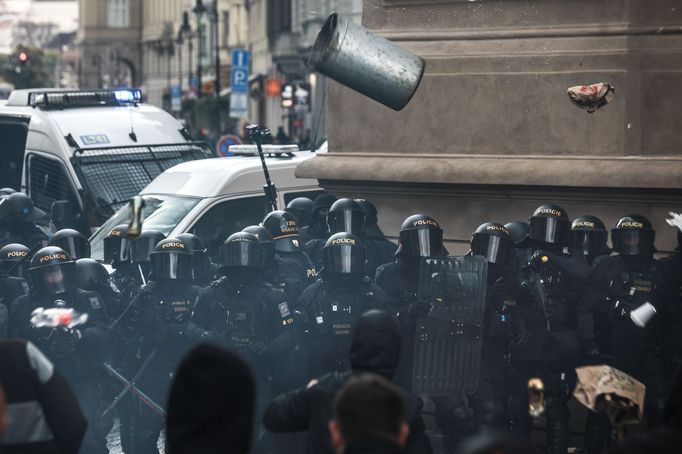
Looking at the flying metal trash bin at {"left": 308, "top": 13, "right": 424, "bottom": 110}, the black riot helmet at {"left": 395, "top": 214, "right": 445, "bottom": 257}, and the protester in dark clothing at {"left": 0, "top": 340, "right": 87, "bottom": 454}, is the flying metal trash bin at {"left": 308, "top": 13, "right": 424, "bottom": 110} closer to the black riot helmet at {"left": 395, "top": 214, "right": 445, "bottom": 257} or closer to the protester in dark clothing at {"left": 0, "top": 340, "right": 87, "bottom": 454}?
the black riot helmet at {"left": 395, "top": 214, "right": 445, "bottom": 257}

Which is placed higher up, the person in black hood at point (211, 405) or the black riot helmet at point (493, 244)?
the black riot helmet at point (493, 244)

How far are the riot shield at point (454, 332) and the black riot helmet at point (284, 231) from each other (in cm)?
201

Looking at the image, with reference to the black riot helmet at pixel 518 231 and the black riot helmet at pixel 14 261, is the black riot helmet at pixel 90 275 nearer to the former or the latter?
the black riot helmet at pixel 14 261

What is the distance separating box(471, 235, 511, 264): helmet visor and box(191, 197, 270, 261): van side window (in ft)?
9.36

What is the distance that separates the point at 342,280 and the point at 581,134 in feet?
6.87

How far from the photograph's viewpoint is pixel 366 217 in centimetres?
Result: 1005

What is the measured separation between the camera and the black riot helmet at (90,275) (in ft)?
A: 30.7

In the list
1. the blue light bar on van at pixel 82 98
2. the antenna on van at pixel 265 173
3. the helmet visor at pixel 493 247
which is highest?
the blue light bar on van at pixel 82 98

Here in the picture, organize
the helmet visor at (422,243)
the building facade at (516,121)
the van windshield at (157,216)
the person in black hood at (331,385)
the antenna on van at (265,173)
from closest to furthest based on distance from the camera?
the person in black hood at (331,385) → the helmet visor at (422,243) → the building facade at (516,121) → the van windshield at (157,216) → the antenna on van at (265,173)

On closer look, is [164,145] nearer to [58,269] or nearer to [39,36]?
[58,269]

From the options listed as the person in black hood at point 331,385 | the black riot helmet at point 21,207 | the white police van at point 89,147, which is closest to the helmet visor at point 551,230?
the person in black hood at point 331,385

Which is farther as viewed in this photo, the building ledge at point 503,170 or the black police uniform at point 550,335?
the building ledge at point 503,170

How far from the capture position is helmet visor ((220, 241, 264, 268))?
29.6 feet

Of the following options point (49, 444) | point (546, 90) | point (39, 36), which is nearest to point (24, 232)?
point (546, 90)
